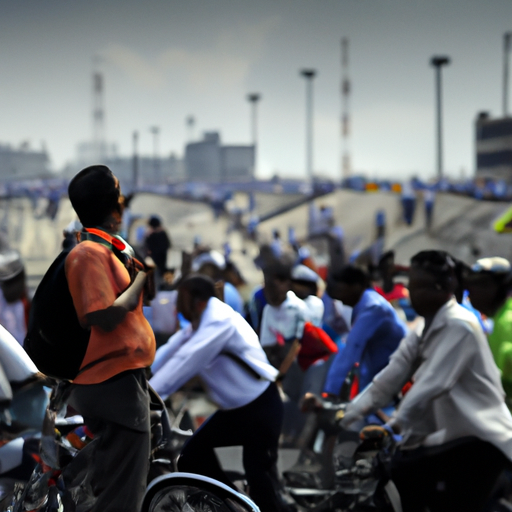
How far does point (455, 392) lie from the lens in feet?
10.8

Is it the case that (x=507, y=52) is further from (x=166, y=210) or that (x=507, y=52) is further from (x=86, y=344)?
(x=86, y=344)

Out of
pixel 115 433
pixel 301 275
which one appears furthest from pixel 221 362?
pixel 301 275

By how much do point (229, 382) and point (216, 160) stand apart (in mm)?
36641

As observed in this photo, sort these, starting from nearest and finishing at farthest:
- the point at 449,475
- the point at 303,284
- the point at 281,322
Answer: the point at 449,475 → the point at 281,322 → the point at 303,284

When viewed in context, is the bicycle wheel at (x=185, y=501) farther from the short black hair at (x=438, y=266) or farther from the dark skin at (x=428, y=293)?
the short black hair at (x=438, y=266)

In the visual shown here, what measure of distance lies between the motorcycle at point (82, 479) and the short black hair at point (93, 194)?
639mm

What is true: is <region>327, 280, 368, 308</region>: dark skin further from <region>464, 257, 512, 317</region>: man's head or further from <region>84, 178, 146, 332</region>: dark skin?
<region>84, 178, 146, 332</region>: dark skin

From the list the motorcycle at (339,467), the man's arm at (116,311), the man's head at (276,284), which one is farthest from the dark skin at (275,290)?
the man's arm at (116,311)

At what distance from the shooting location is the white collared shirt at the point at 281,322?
429cm

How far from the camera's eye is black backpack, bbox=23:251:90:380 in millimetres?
Result: 2592

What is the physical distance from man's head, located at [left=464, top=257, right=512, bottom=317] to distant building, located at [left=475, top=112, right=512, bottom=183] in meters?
31.0

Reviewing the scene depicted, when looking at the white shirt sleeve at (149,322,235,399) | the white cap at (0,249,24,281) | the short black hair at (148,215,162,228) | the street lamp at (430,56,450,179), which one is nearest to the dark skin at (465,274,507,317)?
the white shirt sleeve at (149,322,235,399)

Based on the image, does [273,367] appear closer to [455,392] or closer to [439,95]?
[455,392]

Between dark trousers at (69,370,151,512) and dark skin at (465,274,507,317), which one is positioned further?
dark skin at (465,274,507,317)
